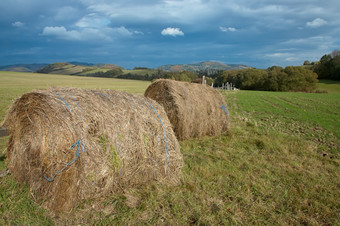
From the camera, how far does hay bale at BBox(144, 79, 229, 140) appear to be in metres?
7.08

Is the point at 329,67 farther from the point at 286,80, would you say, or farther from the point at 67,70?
the point at 67,70

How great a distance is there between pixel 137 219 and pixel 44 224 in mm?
1362

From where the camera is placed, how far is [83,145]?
335cm

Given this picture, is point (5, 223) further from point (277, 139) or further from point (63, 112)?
point (277, 139)

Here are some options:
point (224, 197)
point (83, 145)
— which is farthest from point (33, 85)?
point (224, 197)

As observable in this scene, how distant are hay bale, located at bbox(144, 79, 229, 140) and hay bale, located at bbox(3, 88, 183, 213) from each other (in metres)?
2.53

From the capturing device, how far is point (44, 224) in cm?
303

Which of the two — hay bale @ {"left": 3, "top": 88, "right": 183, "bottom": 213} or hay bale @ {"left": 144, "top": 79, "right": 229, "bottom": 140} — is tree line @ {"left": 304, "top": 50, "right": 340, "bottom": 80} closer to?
hay bale @ {"left": 144, "top": 79, "right": 229, "bottom": 140}

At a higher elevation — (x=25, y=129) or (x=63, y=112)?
(x=63, y=112)

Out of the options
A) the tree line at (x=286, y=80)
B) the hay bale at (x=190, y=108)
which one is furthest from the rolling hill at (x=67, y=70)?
the hay bale at (x=190, y=108)

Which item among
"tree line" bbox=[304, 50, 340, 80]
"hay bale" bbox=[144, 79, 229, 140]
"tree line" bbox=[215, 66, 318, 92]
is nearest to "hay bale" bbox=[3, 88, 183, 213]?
"hay bale" bbox=[144, 79, 229, 140]

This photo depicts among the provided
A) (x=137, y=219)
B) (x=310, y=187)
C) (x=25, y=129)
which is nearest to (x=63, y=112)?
(x=25, y=129)

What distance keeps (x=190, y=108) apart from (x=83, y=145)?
4.55 metres

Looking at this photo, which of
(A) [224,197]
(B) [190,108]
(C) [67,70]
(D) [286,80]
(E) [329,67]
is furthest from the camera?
(C) [67,70]
